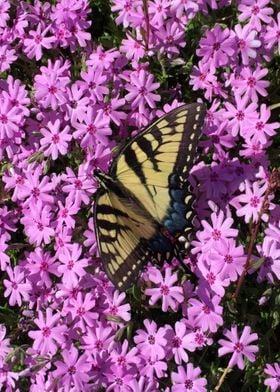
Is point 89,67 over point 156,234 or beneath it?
over

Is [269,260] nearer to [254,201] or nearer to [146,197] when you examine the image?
[254,201]

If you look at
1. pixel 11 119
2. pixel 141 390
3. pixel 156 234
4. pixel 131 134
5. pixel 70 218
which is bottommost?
pixel 141 390

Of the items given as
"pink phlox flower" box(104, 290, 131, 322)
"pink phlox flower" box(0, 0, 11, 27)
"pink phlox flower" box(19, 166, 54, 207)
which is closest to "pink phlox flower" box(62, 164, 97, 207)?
"pink phlox flower" box(19, 166, 54, 207)

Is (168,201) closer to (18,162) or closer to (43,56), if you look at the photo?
(18,162)

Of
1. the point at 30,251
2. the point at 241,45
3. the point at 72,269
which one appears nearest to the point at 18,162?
the point at 30,251

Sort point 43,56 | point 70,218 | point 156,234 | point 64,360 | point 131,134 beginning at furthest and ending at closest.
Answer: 1. point 43,56
2. point 131,134
3. point 70,218
4. point 64,360
5. point 156,234

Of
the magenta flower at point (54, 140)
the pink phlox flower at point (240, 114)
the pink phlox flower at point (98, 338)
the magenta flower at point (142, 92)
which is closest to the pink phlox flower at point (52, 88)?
the magenta flower at point (54, 140)

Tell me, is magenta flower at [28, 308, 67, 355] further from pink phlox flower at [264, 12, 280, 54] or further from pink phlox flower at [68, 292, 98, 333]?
pink phlox flower at [264, 12, 280, 54]
